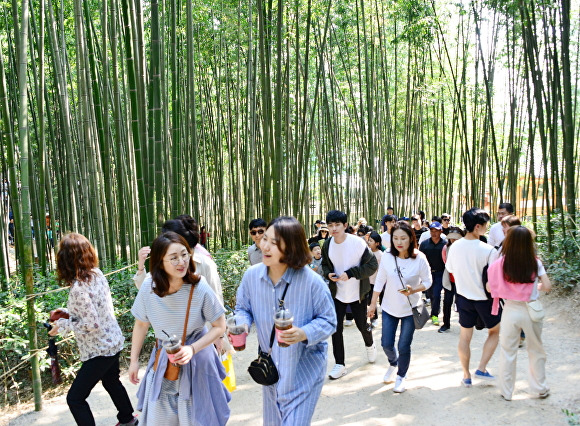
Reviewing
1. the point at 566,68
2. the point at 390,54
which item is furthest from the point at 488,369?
the point at 390,54

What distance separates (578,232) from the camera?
5.50 m

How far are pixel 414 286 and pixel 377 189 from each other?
760 cm

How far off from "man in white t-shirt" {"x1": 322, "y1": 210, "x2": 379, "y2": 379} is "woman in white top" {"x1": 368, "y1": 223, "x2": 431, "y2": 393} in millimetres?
206

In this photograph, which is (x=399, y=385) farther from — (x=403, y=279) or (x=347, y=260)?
(x=347, y=260)

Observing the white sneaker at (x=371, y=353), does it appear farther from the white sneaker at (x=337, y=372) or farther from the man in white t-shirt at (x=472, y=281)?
the man in white t-shirt at (x=472, y=281)

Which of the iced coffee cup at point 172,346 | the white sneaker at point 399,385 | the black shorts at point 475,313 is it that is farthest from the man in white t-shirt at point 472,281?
the iced coffee cup at point 172,346

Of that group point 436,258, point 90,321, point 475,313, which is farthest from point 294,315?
point 436,258

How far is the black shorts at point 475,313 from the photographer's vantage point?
3.23m


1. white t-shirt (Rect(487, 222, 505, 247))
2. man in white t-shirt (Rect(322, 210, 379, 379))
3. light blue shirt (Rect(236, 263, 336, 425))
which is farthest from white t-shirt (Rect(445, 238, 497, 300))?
light blue shirt (Rect(236, 263, 336, 425))

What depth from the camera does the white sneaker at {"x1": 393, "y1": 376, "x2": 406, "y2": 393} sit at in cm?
327

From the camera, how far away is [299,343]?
1871mm

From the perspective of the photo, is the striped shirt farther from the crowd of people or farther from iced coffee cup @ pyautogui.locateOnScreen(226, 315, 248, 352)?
iced coffee cup @ pyautogui.locateOnScreen(226, 315, 248, 352)

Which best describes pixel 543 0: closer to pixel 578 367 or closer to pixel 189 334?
pixel 578 367

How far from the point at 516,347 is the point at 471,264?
54 cm
